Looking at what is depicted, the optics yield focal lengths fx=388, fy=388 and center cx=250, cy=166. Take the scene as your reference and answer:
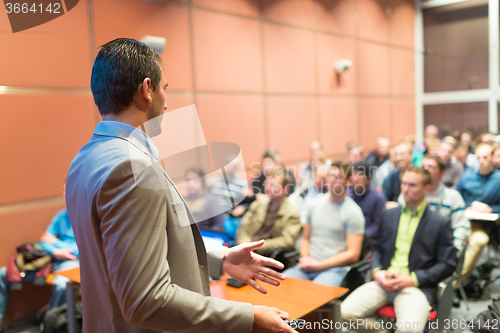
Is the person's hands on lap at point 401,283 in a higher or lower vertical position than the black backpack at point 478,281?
higher

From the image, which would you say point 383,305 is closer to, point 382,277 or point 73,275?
point 382,277

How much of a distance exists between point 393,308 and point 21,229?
2870mm

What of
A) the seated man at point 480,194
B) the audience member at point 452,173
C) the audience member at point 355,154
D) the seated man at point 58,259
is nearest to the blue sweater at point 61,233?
the seated man at point 58,259

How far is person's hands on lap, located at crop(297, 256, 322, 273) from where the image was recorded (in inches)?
112

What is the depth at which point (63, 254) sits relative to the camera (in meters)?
2.99

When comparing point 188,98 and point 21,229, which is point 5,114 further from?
point 188,98

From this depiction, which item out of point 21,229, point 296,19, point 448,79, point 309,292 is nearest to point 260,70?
point 296,19

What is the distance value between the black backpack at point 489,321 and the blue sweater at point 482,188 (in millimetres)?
1718

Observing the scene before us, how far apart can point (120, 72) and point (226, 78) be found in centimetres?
410

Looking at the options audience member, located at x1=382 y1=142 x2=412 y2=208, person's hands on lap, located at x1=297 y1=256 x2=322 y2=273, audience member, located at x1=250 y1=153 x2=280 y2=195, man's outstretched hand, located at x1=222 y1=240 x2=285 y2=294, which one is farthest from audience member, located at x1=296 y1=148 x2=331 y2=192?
man's outstretched hand, located at x1=222 y1=240 x2=285 y2=294

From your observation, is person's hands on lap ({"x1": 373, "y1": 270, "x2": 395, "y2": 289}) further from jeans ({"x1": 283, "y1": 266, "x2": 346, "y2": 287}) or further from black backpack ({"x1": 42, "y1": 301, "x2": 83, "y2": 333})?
black backpack ({"x1": 42, "y1": 301, "x2": 83, "y2": 333})

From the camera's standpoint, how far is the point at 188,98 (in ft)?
14.8

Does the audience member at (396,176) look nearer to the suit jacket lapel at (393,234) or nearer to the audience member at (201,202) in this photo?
the suit jacket lapel at (393,234)

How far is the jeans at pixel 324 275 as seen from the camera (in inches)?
109
